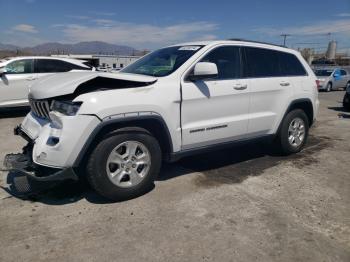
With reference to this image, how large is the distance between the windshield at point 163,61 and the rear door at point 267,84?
0.95 m

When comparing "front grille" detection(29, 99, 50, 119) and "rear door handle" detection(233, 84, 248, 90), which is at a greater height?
Result: "rear door handle" detection(233, 84, 248, 90)

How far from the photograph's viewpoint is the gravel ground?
9.84 feet

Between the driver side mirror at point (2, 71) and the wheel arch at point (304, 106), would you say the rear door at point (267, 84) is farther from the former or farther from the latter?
the driver side mirror at point (2, 71)

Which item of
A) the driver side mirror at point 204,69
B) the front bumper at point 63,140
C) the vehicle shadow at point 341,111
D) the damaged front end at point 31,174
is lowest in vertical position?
the vehicle shadow at point 341,111

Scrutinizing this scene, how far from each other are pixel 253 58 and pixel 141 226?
304 centimetres

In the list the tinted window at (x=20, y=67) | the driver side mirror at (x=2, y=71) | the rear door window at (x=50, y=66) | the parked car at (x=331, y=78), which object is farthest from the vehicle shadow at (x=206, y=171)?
the parked car at (x=331, y=78)

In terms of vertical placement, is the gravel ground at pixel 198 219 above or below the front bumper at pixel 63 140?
below

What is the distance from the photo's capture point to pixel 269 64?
5.38 metres

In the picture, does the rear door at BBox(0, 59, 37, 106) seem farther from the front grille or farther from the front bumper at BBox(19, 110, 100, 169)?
the front bumper at BBox(19, 110, 100, 169)

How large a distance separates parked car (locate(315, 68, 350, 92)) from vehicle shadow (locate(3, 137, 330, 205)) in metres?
14.4

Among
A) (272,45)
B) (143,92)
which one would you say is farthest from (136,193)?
(272,45)

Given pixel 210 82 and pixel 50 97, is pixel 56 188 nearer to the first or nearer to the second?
pixel 50 97

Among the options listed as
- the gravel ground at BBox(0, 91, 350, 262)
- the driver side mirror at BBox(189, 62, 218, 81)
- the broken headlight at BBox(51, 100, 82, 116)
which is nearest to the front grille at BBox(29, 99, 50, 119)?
the broken headlight at BBox(51, 100, 82, 116)

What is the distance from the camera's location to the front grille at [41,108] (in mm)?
3927
